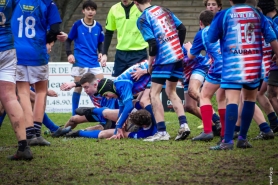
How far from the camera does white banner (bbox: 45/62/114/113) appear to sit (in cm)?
1803

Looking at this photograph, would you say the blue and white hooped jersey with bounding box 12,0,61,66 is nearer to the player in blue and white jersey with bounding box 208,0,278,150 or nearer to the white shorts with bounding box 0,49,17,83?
the white shorts with bounding box 0,49,17,83

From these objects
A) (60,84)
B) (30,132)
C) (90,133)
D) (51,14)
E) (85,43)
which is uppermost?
(51,14)

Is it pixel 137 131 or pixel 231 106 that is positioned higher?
pixel 231 106

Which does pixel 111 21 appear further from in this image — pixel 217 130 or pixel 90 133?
pixel 217 130

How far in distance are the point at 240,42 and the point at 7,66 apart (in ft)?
8.64

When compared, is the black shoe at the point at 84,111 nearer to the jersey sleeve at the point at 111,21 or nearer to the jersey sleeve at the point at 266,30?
the jersey sleeve at the point at 111,21

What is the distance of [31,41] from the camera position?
28.7 feet

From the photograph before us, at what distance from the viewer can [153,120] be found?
31.9 ft

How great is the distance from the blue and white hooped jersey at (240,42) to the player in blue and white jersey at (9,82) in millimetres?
2339

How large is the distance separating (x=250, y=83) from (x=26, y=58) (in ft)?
9.60

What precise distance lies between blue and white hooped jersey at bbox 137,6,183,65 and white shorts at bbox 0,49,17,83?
240cm

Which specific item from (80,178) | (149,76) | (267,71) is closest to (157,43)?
(149,76)

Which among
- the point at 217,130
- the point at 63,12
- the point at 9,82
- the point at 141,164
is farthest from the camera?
the point at 63,12

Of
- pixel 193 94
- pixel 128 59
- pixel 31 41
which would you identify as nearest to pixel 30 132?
pixel 31 41
